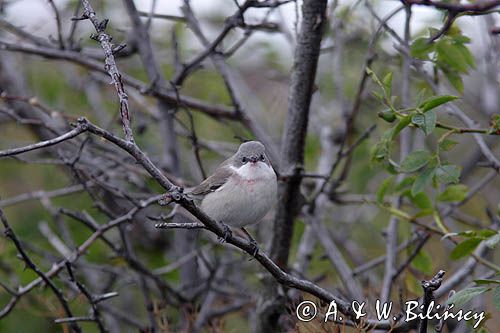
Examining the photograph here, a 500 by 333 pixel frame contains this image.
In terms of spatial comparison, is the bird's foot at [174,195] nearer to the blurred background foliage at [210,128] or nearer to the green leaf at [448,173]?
the green leaf at [448,173]

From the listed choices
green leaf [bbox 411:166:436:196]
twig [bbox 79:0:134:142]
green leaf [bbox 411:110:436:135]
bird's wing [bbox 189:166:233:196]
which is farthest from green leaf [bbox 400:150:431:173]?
twig [bbox 79:0:134:142]

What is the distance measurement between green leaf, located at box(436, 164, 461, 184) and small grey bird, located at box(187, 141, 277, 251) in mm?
931

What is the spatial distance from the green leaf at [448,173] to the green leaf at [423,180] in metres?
0.07

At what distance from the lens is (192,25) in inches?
A: 164

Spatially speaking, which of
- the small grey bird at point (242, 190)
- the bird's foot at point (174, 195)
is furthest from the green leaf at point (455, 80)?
the bird's foot at point (174, 195)

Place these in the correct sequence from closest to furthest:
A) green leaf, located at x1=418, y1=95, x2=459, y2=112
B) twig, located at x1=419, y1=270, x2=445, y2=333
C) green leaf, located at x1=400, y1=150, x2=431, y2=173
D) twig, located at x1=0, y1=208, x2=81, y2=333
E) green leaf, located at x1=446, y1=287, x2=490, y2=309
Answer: twig, located at x1=419, y1=270, x2=445, y2=333
green leaf, located at x1=446, y1=287, x2=490, y2=309
green leaf, located at x1=418, y1=95, x2=459, y2=112
green leaf, located at x1=400, y1=150, x2=431, y2=173
twig, located at x1=0, y1=208, x2=81, y2=333

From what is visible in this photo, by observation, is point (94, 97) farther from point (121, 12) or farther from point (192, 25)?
point (192, 25)

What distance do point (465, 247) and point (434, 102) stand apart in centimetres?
71

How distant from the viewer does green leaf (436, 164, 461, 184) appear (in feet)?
8.29

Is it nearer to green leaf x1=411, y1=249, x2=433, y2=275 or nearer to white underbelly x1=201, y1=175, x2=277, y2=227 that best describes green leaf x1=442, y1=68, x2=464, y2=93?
green leaf x1=411, y1=249, x2=433, y2=275

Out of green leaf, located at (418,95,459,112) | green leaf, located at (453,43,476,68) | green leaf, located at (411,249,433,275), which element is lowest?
green leaf, located at (411,249,433,275)

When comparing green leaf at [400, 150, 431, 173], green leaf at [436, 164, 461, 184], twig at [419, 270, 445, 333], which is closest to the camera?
twig at [419, 270, 445, 333]

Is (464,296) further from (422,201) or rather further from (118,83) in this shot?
(118,83)

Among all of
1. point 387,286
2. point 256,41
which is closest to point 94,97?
point 256,41
